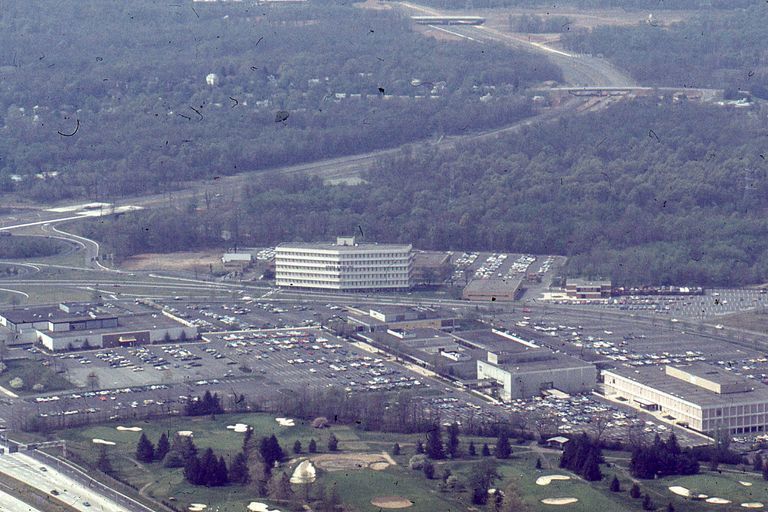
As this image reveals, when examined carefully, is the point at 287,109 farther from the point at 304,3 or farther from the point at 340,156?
the point at 304,3

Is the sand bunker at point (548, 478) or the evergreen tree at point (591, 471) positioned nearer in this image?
the sand bunker at point (548, 478)

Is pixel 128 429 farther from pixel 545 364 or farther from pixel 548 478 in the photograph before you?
pixel 545 364

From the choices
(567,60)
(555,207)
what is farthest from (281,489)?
(567,60)

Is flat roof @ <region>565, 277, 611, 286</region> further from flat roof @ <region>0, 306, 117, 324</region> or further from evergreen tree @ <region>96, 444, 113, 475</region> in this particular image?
evergreen tree @ <region>96, 444, 113, 475</region>

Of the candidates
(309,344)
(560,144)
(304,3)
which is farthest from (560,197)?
(304,3)

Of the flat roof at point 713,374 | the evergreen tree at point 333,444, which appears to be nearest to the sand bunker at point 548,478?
the evergreen tree at point 333,444

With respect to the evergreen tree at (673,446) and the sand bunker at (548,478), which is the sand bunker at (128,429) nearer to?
the sand bunker at (548,478)

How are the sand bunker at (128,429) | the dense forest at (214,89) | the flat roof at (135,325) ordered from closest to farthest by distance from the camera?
the sand bunker at (128,429)
the flat roof at (135,325)
the dense forest at (214,89)
